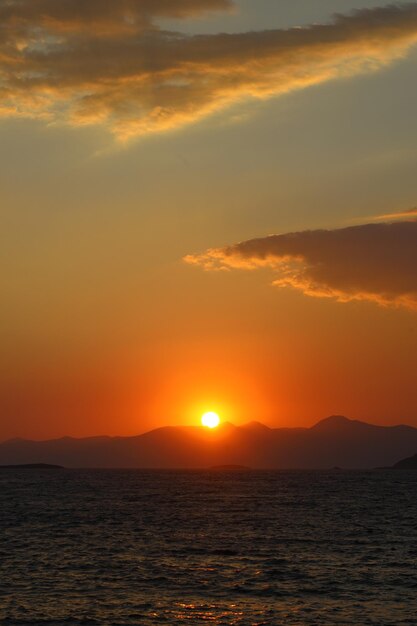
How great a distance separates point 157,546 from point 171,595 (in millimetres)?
25409

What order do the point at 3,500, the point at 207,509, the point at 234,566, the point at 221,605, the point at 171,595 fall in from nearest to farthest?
the point at 221,605 < the point at 171,595 < the point at 234,566 < the point at 207,509 < the point at 3,500

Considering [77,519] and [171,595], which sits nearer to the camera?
[171,595]

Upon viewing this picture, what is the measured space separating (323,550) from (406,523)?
119 ft

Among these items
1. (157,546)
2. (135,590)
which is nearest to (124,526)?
(157,546)

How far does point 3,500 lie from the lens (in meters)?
157

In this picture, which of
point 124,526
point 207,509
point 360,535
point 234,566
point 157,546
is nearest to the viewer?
point 234,566

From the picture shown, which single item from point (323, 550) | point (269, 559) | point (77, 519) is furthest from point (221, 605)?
point (77, 519)

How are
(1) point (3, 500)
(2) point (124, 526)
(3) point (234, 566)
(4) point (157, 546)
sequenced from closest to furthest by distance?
(3) point (234, 566)
(4) point (157, 546)
(2) point (124, 526)
(1) point (3, 500)

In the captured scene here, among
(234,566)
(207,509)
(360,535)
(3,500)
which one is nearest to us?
(234,566)

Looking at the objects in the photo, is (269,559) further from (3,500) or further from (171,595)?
(3,500)

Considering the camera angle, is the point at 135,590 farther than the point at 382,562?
No

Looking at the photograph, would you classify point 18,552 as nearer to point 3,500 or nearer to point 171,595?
point 171,595

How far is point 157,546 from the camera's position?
77.3m

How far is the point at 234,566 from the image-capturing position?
6419cm
